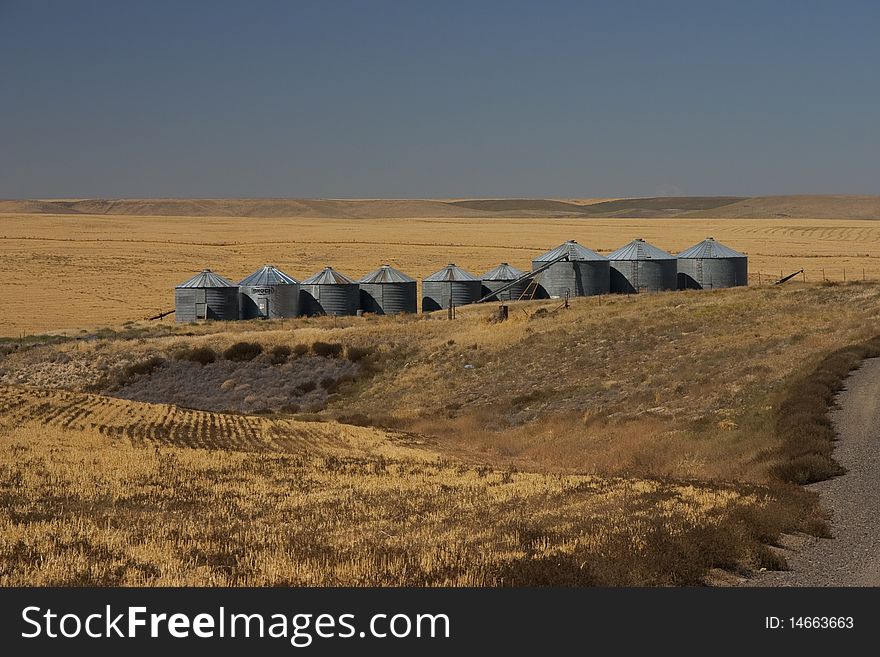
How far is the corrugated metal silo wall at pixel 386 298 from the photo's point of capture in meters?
78.9

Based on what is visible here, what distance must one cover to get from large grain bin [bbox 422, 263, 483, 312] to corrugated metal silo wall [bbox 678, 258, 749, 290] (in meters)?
14.8

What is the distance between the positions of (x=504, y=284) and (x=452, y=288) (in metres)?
3.82

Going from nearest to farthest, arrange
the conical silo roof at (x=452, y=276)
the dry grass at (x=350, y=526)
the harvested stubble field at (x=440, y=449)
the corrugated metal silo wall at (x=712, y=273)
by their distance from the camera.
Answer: the dry grass at (x=350, y=526), the harvested stubble field at (x=440, y=449), the corrugated metal silo wall at (x=712, y=273), the conical silo roof at (x=452, y=276)

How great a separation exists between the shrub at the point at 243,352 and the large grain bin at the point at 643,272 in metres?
28.6

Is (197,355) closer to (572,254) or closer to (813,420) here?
(572,254)

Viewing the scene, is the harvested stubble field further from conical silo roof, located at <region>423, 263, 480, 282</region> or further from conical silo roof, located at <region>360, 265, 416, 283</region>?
conical silo roof, located at <region>423, 263, 480, 282</region>

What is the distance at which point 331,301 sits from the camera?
Answer: 254 feet

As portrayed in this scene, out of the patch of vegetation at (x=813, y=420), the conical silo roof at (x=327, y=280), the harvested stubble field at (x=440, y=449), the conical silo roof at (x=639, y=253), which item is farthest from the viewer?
the conical silo roof at (x=639, y=253)

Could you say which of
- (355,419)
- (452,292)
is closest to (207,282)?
(452,292)

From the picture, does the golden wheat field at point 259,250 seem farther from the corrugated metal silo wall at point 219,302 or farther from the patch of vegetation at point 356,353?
the patch of vegetation at point 356,353

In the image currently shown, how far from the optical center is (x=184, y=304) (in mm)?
78812

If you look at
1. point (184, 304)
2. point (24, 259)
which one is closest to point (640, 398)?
point (184, 304)

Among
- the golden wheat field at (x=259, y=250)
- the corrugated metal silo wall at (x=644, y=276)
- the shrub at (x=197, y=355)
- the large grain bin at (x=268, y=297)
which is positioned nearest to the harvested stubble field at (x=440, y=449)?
the shrub at (x=197, y=355)

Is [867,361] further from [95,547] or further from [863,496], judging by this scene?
[95,547]
